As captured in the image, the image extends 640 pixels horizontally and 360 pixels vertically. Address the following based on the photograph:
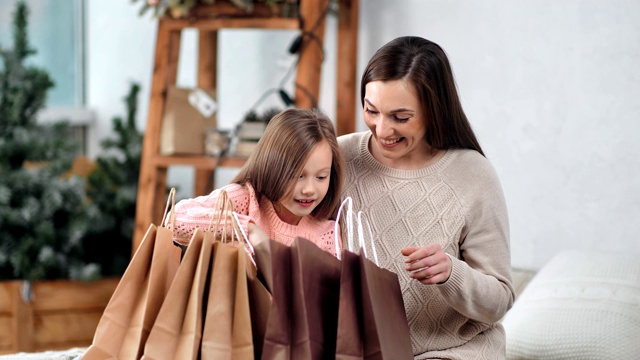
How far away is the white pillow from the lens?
184 centimetres

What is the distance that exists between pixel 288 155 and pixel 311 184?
63mm

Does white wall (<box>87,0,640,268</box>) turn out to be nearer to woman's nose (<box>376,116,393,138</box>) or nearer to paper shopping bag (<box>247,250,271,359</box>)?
woman's nose (<box>376,116,393,138</box>)

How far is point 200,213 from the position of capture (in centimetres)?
150

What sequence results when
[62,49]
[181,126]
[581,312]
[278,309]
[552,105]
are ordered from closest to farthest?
[278,309] < [581,312] < [552,105] < [181,126] < [62,49]

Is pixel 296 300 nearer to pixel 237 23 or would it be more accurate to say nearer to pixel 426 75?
pixel 426 75

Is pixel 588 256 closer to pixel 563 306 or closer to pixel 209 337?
pixel 563 306

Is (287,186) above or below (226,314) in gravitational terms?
above

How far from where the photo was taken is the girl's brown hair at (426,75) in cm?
160

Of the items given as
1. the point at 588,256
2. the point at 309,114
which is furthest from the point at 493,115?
the point at 309,114

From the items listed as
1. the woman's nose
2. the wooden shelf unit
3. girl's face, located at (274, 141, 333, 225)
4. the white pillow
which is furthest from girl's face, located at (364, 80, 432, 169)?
the wooden shelf unit

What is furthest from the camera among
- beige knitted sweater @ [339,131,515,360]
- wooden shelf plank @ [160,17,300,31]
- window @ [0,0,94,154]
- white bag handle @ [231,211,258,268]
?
window @ [0,0,94,154]

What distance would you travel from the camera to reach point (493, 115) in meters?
2.64

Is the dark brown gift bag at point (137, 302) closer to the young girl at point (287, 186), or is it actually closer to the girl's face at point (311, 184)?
the young girl at point (287, 186)

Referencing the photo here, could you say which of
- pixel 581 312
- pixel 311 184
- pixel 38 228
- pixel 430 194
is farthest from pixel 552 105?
pixel 38 228
